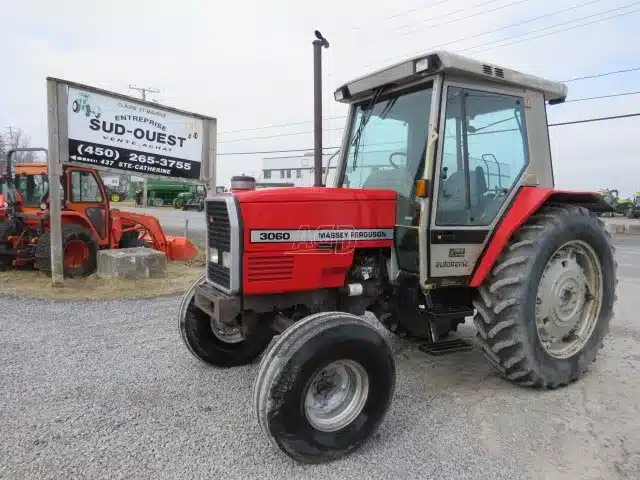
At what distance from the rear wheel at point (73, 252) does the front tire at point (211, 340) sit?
5481 millimetres

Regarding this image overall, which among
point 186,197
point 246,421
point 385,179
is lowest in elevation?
point 246,421

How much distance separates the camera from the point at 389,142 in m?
3.97

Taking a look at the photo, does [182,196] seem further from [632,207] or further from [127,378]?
[127,378]

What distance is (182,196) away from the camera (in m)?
39.9

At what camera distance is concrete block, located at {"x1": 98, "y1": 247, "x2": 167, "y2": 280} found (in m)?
8.24

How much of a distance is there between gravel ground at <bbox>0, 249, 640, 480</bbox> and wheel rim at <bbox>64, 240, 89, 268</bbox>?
4.20 meters

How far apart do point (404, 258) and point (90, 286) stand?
6.14m

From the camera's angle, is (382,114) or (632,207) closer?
(382,114)

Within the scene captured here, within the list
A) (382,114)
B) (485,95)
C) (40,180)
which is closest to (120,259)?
(40,180)

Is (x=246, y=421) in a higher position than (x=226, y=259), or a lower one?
lower

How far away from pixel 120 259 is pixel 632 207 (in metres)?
35.5

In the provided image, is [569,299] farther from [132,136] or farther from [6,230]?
[6,230]

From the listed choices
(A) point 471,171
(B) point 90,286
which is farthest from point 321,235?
(B) point 90,286

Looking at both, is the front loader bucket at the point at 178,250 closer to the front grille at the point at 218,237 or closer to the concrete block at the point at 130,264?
the concrete block at the point at 130,264
